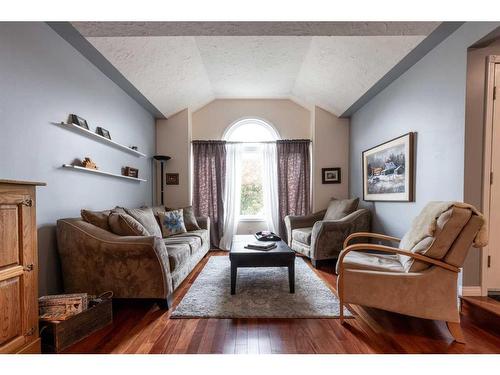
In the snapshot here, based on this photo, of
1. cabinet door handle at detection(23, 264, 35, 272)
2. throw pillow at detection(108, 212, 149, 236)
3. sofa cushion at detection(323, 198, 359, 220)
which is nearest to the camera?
cabinet door handle at detection(23, 264, 35, 272)

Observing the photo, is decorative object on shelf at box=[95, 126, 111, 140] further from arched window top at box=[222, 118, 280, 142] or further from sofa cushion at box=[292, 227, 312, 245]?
sofa cushion at box=[292, 227, 312, 245]

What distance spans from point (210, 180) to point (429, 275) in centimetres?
366

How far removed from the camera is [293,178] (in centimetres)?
470

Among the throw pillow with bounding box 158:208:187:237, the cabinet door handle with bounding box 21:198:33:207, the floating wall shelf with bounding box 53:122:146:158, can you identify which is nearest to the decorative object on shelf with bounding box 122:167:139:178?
the floating wall shelf with bounding box 53:122:146:158

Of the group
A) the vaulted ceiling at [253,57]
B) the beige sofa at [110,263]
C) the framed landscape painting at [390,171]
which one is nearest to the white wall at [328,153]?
the vaulted ceiling at [253,57]

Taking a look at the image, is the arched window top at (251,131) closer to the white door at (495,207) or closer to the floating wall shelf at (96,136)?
the floating wall shelf at (96,136)

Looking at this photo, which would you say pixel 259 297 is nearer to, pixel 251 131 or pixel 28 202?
pixel 28 202

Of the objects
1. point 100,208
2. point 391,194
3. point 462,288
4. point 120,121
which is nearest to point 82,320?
point 100,208

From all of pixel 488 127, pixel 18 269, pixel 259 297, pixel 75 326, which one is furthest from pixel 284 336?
pixel 488 127

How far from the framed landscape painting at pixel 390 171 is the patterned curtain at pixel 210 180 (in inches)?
99.5

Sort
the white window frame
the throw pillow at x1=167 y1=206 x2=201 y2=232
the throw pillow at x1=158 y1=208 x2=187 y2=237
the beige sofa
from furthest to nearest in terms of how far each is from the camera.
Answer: the white window frame, the throw pillow at x1=167 y1=206 x2=201 y2=232, the throw pillow at x1=158 y1=208 x2=187 y2=237, the beige sofa

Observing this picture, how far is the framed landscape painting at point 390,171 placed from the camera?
284 cm

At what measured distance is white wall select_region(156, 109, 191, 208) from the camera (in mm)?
4613

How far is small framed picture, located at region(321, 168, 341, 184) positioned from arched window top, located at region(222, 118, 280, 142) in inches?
45.1
